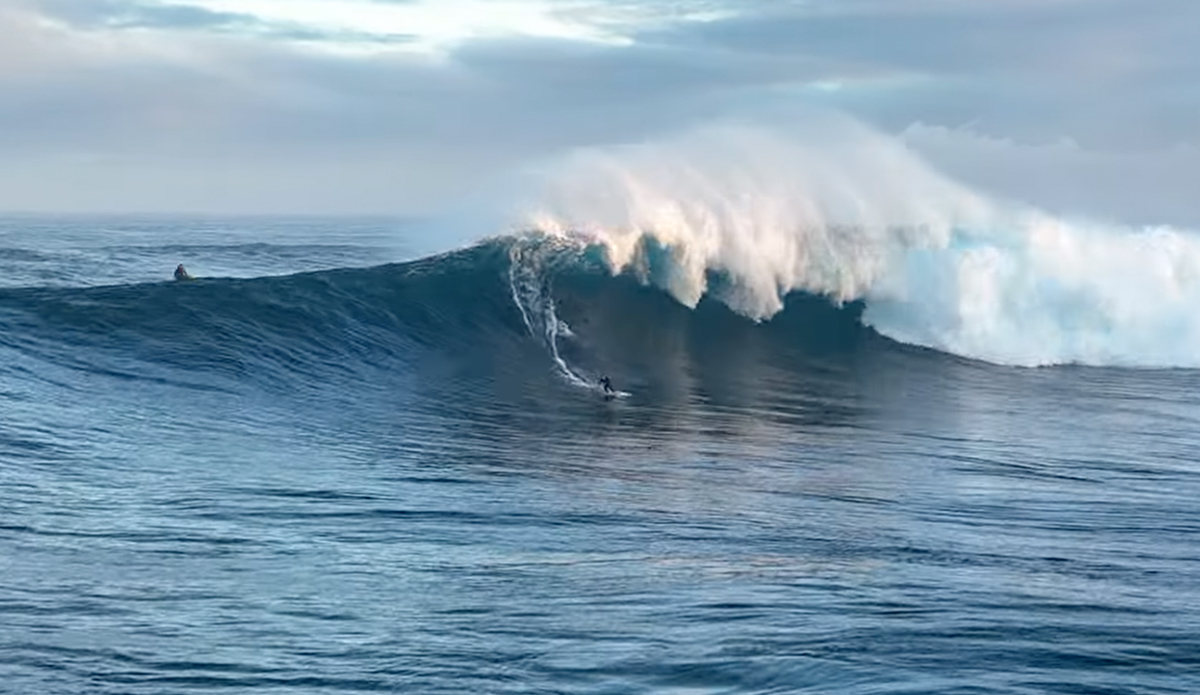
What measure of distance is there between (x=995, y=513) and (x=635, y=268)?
15557 millimetres

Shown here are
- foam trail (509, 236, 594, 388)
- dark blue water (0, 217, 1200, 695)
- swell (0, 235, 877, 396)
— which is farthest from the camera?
foam trail (509, 236, 594, 388)

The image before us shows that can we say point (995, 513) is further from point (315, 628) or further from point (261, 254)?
point (261, 254)

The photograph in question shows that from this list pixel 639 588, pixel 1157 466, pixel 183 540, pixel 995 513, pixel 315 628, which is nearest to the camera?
pixel 315 628

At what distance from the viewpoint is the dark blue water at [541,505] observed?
9.11 meters

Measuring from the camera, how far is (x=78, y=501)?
1305cm

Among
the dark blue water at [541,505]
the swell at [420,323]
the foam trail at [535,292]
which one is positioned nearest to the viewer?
the dark blue water at [541,505]

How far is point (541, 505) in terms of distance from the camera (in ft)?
45.3

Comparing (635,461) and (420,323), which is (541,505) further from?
(420,323)

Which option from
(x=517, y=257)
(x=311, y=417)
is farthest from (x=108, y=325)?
(x=517, y=257)

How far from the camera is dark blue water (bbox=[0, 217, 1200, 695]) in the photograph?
9.11 m

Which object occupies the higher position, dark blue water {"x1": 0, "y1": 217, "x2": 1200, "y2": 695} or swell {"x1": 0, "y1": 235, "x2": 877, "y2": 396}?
swell {"x1": 0, "y1": 235, "x2": 877, "y2": 396}

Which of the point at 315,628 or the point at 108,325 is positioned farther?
the point at 108,325

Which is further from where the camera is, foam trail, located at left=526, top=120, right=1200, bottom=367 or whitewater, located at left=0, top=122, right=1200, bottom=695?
foam trail, located at left=526, top=120, right=1200, bottom=367

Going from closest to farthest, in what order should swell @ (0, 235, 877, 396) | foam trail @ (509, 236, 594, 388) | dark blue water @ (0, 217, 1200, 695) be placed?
dark blue water @ (0, 217, 1200, 695), swell @ (0, 235, 877, 396), foam trail @ (509, 236, 594, 388)
